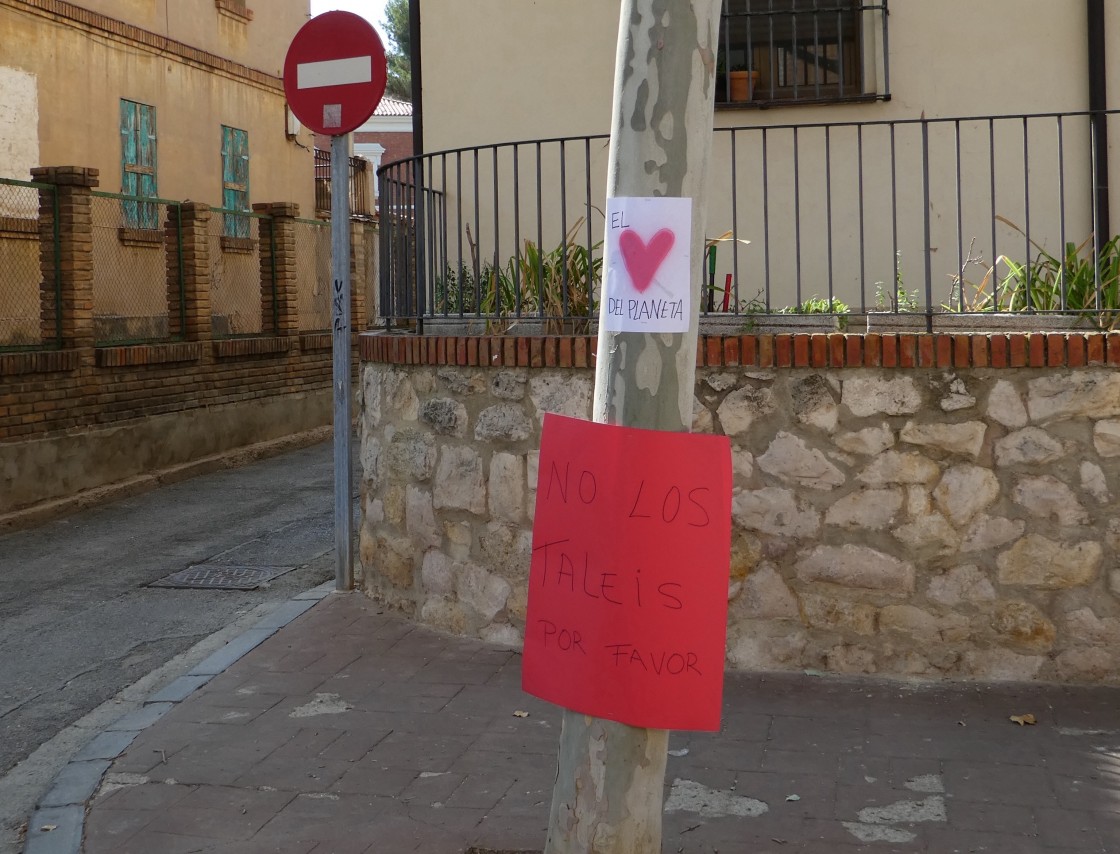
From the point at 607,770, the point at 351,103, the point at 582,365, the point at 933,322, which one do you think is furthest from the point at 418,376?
the point at 607,770

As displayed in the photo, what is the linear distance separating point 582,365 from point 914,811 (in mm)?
2499

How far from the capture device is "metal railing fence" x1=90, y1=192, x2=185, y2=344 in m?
13.5

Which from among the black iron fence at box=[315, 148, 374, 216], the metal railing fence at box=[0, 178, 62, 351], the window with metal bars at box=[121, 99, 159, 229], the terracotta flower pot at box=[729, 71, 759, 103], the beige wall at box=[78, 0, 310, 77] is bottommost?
the metal railing fence at box=[0, 178, 62, 351]

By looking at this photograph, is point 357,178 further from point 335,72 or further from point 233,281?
point 335,72

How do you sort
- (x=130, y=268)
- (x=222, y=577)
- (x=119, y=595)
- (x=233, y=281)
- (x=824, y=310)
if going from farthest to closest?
(x=233, y=281)
(x=130, y=268)
(x=222, y=577)
(x=119, y=595)
(x=824, y=310)

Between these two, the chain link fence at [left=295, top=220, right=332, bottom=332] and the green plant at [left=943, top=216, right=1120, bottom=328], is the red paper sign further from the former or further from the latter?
the chain link fence at [left=295, top=220, right=332, bottom=332]

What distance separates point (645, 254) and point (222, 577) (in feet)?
19.5

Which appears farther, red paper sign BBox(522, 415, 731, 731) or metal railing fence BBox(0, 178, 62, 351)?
metal railing fence BBox(0, 178, 62, 351)

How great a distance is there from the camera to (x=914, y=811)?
430 centimetres

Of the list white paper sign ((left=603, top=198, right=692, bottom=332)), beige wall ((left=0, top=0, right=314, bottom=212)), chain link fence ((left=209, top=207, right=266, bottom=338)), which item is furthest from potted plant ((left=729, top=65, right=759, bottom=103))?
beige wall ((left=0, top=0, right=314, bottom=212))

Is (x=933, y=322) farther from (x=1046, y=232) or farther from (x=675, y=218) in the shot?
(x=675, y=218)

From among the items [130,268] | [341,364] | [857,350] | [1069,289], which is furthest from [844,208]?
[130,268]

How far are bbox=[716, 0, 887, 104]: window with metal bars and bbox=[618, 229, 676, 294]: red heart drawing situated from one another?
5.74m

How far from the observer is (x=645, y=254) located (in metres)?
3.26
